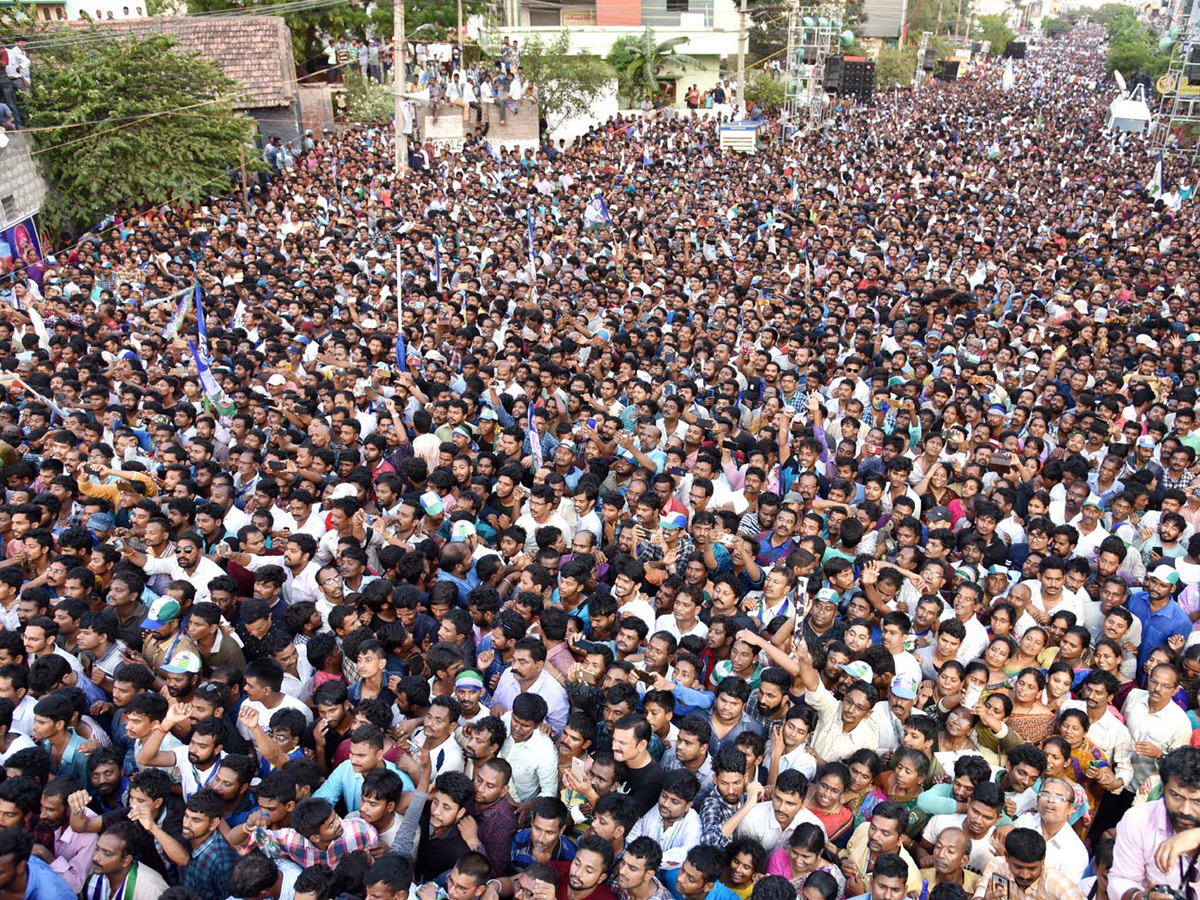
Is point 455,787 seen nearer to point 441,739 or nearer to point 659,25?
point 441,739

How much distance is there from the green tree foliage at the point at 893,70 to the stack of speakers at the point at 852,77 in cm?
1038

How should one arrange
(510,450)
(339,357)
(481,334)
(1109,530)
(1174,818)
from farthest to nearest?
(481,334)
(339,357)
(510,450)
(1109,530)
(1174,818)

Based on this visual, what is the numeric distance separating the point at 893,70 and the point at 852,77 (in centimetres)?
1197

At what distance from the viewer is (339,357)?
345 inches

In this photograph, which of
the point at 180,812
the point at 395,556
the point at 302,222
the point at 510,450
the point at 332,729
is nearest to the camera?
the point at 180,812

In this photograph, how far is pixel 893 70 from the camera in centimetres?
4428

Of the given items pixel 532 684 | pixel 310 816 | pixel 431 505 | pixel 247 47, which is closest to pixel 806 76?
pixel 247 47

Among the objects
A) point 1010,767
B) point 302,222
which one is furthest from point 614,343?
point 302,222

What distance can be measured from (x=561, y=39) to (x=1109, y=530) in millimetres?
26314

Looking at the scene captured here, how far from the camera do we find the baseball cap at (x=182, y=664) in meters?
4.30

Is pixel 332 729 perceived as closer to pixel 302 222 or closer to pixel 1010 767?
pixel 1010 767

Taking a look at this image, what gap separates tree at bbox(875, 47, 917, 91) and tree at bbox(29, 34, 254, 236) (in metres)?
35.1

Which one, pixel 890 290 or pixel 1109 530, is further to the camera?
pixel 890 290

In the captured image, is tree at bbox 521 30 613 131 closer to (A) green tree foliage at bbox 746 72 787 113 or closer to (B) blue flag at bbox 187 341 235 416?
(A) green tree foliage at bbox 746 72 787 113
